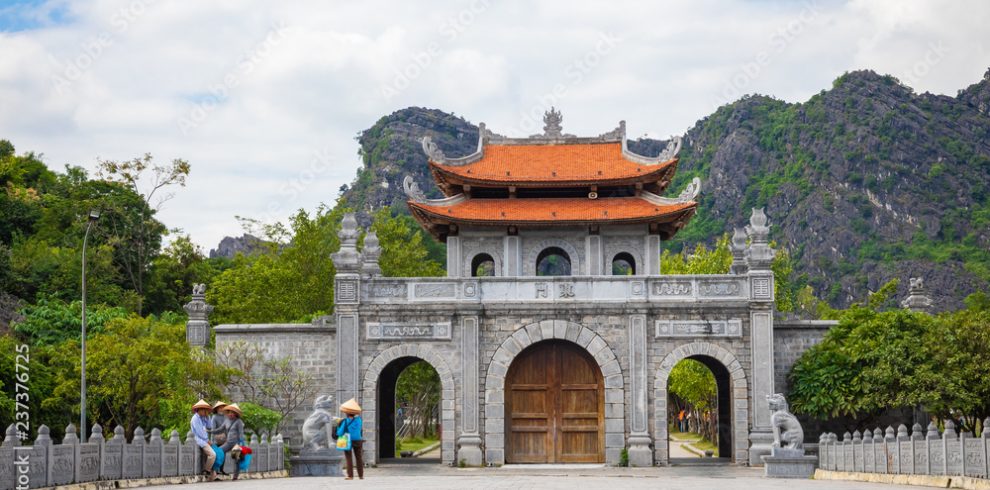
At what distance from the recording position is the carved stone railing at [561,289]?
32906 mm

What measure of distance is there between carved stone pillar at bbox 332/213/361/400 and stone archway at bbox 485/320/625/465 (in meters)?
3.62

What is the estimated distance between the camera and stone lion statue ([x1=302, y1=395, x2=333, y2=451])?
85.9ft

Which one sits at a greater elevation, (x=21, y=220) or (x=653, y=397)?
(x=21, y=220)

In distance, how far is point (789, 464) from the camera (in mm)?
28125

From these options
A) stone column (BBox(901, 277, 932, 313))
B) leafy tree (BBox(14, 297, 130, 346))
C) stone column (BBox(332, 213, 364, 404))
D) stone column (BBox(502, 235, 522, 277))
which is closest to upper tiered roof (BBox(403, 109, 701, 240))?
stone column (BBox(502, 235, 522, 277))

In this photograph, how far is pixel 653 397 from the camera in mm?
32781

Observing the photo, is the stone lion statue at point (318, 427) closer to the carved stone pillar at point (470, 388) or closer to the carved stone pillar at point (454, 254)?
the carved stone pillar at point (470, 388)

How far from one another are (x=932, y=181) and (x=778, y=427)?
72.7 metres

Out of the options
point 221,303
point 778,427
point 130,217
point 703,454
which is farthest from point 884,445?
point 130,217

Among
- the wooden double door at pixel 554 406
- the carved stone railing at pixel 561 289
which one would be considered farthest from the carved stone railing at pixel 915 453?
the wooden double door at pixel 554 406

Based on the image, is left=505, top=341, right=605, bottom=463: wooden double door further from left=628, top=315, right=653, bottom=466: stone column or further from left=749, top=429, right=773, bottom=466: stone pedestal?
left=749, top=429, right=773, bottom=466: stone pedestal

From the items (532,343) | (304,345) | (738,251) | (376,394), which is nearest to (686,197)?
(738,251)

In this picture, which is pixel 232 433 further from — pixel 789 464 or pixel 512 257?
pixel 512 257

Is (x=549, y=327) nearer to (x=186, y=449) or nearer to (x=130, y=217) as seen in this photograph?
(x=186, y=449)
